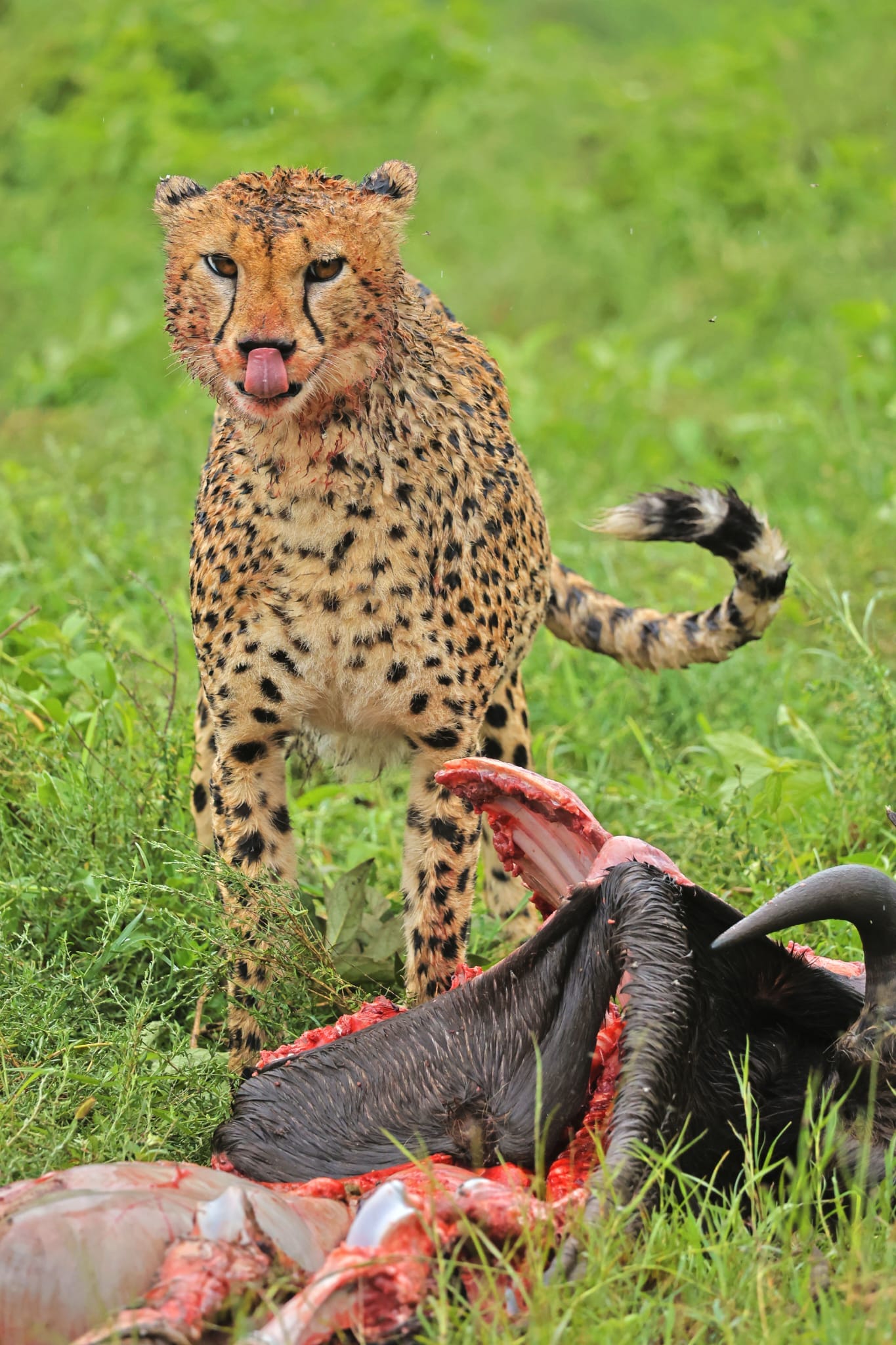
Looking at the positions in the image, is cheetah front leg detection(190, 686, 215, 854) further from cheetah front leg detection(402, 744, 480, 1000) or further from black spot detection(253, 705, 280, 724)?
cheetah front leg detection(402, 744, 480, 1000)

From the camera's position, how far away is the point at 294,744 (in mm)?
3500

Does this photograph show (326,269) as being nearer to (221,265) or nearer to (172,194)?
(221,265)

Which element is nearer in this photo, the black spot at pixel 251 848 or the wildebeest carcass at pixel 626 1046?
the wildebeest carcass at pixel 626 1046

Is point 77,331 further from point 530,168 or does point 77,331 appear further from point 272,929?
point 272,929

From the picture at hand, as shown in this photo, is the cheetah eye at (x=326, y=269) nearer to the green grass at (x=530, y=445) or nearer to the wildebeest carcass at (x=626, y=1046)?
the green grass at (x=530, y=445)

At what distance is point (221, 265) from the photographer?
296 centimetres

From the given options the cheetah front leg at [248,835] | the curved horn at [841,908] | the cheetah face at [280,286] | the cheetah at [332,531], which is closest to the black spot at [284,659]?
the cheetah at [332,531]

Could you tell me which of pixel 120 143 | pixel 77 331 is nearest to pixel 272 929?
pixel 77 331

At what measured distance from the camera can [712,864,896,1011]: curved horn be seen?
99.6 inches

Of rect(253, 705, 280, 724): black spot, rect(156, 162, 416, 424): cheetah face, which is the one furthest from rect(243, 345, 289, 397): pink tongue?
rect(253, 705, 280, 724): black spot

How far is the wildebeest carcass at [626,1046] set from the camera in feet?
8.35

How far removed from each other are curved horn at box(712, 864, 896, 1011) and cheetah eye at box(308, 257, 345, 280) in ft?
4.35

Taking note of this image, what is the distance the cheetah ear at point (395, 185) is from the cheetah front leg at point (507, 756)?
1104 millimetres

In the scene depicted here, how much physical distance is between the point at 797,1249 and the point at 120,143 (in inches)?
359
